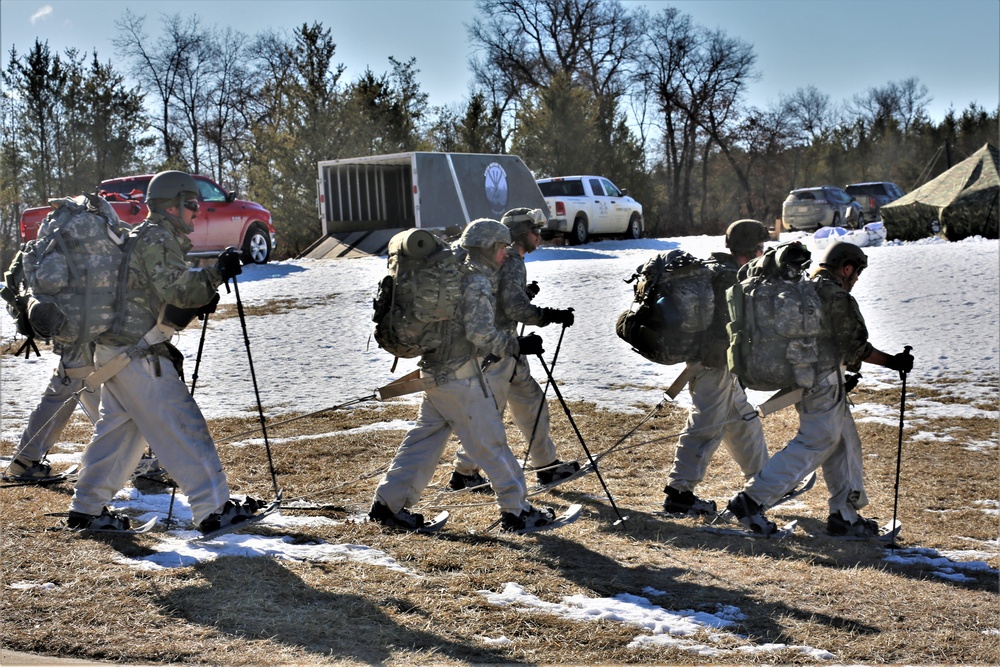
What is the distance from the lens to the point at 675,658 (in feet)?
12.8

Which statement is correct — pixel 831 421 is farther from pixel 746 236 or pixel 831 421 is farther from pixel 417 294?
A: pixel 417 294

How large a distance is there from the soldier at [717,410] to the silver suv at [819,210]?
21601 millimetres

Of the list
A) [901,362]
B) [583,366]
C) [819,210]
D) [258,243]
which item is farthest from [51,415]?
[819,210]

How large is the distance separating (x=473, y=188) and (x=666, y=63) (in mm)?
23274

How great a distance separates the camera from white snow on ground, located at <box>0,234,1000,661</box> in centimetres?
490

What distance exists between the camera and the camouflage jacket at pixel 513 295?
19.5ft

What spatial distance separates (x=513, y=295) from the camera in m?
6.02

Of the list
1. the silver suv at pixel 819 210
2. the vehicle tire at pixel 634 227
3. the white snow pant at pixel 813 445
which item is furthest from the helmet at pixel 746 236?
the silver suv at pixel 819 210

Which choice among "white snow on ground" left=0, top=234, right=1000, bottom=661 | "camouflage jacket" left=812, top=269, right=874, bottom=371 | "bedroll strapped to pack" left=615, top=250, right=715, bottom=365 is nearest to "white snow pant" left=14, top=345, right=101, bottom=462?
"white snow on ground" left=0, top=234, right=1000, bottom=661

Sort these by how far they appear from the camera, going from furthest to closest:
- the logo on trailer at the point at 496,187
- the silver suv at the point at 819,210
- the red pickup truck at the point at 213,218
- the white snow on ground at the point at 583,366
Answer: the silver suv at the point at 819,210 → the logo on trailer at the point at 496,187 → the red pickup truck at the point at 213,218 → the white snow on ground at the point at 583,366

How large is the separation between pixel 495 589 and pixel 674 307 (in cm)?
198

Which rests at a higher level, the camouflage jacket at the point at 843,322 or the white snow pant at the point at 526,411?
the camouflage jacket at the point at 843,322

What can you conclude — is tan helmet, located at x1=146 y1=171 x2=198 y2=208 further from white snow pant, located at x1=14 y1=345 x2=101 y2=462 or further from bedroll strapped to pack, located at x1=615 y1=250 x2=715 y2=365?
bedroll strapped to pack, located at x1=615 y1=250 x2=715 y2=365

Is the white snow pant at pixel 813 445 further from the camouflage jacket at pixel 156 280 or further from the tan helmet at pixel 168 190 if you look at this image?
the tan helmet at pixel 168 190
